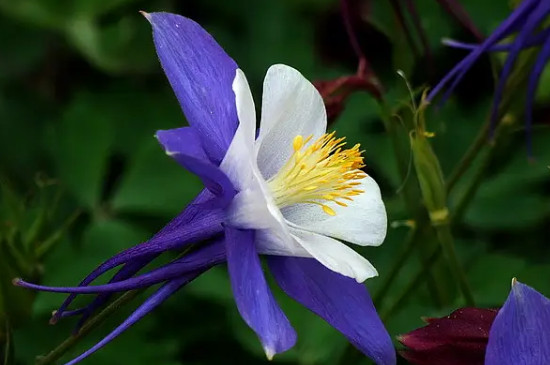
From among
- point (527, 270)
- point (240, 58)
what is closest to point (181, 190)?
point (240, 58)

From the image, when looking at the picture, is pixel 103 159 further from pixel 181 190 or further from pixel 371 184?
pixel 371 184

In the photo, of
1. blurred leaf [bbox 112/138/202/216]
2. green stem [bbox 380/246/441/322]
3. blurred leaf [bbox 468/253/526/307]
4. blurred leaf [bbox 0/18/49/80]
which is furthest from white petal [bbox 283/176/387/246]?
blurred leaf [bbox 0/18/49/80]

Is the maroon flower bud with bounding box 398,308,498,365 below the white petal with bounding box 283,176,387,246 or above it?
below

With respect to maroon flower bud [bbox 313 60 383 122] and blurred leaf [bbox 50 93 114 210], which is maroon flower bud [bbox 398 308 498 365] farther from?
blurred leaf [bbox 50 93 114 210]

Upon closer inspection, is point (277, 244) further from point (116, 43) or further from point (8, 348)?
point (116, 43)

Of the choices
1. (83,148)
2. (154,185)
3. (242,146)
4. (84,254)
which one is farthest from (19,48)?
(242,146)

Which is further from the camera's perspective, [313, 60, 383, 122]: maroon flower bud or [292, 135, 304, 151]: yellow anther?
[313, 60, 383, 122]: maroon flower bud
